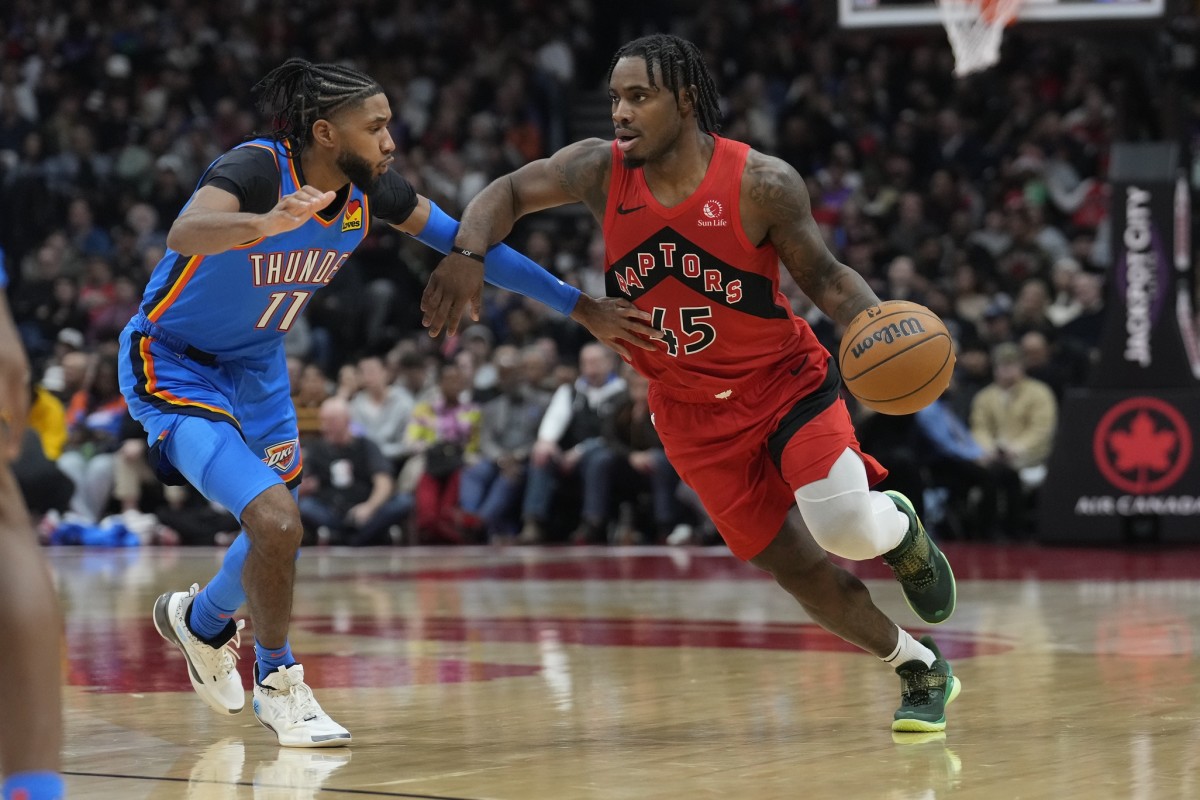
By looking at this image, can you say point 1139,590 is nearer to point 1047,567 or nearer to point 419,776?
point 1047,567

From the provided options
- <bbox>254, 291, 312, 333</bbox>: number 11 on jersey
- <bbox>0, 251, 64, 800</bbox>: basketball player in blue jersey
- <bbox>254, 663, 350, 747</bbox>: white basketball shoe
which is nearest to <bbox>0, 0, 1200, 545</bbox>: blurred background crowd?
<bbox>254, 291, 312, 333</bbox>: number 11 on jersey

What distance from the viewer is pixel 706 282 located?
5.10m

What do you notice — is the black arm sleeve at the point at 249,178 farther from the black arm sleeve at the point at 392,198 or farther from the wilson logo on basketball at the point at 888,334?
the wilson logo on basketball at the point at 888,334

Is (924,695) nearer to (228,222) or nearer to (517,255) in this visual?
(517,255)

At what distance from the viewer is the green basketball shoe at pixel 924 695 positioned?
193 inches

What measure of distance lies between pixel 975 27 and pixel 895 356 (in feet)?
16.8

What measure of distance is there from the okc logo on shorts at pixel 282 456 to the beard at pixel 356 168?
0.89m

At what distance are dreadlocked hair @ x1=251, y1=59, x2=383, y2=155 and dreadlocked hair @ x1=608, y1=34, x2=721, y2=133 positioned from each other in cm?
80

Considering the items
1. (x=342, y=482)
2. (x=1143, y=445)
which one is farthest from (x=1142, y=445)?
(x=342, y=482)

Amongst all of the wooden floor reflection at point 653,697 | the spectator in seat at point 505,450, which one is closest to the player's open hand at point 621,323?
the wooden floor reflection at point 653,697

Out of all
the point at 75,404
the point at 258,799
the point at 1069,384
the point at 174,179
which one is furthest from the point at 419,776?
the point at 174,179

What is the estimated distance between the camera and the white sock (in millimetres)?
5156

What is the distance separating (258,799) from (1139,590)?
6.11 metres

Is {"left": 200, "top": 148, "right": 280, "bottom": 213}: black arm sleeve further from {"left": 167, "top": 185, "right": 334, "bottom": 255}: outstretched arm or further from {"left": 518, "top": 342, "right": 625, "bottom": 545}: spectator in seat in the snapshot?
{"left": 518, "top": 342, "right": 625, "bottom": 545}: spectator in seat
